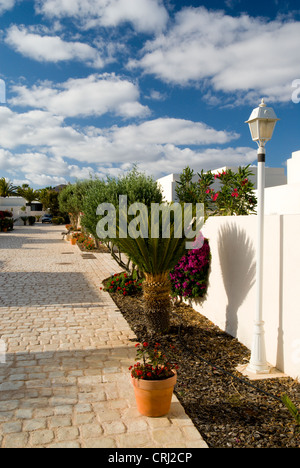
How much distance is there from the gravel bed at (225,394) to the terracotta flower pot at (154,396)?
345mm

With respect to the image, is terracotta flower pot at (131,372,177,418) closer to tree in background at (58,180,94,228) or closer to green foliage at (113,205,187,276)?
green foliage at (113,205,187,276)

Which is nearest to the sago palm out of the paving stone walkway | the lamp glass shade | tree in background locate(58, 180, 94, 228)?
the paving stone walkway

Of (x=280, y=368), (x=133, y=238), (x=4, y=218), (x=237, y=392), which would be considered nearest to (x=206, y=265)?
(x=133, y=238)

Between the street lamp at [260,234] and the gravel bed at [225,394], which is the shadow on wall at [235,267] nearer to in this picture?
the gravel bed at [225,394]

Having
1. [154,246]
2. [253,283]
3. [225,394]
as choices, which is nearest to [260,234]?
[253,283]

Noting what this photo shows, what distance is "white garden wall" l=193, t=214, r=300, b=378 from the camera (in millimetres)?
4609

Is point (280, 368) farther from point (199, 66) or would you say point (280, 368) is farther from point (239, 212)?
point (199, 66)

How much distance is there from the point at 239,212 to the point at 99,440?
562cm

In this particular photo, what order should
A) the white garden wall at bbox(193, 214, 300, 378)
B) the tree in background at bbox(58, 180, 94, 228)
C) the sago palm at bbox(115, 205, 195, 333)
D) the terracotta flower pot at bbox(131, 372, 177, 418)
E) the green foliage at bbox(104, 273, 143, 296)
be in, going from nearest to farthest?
the terracotta flower pot at bbox(131, 372, 177, 418) < the white garden wall at bbox(193, 214, 300, 378) < the sago palm at bbox(115, 205, 195, 333) < the green foliage at bbox(104, 273, 143, 296) < the tree in background at bbox(58, 180, 94, 228)

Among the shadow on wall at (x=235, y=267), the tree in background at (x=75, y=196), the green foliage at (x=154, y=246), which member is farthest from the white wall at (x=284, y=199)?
the tree in background at (x=75, y=196)

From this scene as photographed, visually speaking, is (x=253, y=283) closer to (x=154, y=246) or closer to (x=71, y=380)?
(x=154, y=246)

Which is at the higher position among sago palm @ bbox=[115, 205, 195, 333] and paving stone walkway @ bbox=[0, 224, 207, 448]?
sago palm @ bbox=[115, 205, 195, 333]

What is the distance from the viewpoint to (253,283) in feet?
18.5

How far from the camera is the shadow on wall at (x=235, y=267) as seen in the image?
→ 19.1ft
